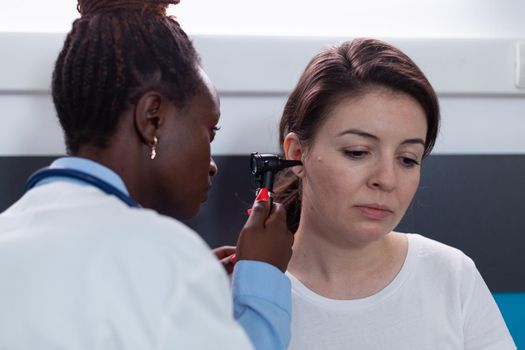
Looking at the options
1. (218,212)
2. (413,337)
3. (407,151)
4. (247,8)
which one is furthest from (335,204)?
(247,8)

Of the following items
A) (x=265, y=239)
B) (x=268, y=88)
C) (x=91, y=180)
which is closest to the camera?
(x=91, y=180)

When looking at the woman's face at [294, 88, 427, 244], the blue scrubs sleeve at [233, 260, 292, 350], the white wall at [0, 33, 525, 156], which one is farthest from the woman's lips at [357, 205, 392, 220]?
the white wall at [0, 33, 525, 156]

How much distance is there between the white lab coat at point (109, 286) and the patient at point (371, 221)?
0.50 m

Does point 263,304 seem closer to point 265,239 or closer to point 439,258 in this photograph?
point 265,239

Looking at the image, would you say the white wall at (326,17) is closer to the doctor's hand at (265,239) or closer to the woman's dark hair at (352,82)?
the woman's dark hair at (352,82)

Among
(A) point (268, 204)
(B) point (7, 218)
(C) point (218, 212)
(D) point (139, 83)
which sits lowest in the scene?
(C) point (218, 212)

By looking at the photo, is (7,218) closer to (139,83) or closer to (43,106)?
(139,83)

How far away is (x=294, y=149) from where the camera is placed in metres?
1.28

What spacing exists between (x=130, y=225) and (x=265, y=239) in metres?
0.37

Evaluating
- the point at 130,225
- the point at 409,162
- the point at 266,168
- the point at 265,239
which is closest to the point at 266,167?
the point at 266,168

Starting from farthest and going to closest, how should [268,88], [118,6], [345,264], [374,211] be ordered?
Result: [268,88] < [345,264] < [374,211] < [118,6]

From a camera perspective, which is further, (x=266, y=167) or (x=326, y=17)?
(x=326, y=17)

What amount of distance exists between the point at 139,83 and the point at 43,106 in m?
→ 0.60

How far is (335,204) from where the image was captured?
1.21 meters
